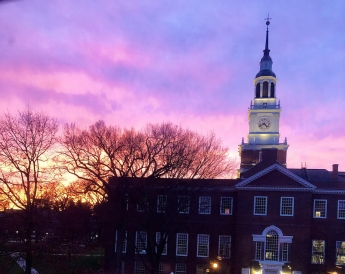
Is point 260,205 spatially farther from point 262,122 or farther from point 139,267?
point 262,122

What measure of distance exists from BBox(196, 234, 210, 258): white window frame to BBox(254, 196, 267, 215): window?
4.55 metres

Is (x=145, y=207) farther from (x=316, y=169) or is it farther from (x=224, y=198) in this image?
(x=316, y=169)

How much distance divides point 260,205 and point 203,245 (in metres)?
5.69

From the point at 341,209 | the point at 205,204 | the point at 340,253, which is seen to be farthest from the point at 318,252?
the point at 205,204

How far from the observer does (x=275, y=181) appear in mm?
30000

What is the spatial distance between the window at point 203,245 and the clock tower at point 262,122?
18.0 metres

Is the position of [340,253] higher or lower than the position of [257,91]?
lower

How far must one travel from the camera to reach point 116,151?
2428 centimetres

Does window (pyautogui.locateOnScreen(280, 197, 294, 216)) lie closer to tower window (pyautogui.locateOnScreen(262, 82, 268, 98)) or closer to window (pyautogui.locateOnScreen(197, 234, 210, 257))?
window (pyautogui.locateOnScreen(197, 234, 210, 257))

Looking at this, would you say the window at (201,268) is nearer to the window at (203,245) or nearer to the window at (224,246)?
the window at (203,245)

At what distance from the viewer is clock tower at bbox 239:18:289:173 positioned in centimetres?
4878

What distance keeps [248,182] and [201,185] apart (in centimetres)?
535

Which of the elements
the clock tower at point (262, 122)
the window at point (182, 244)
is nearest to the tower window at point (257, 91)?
the clock tower at point (262, 122)

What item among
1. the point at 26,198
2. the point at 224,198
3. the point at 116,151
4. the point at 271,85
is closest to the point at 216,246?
the point at 224,198
